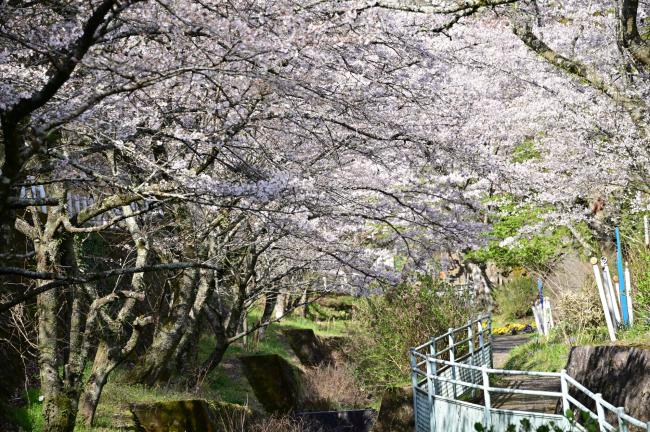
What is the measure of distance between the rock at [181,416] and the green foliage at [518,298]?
18.9 m

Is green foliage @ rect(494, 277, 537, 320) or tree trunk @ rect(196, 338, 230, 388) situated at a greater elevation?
green foliage @ rect(494, 277, 537, 320)

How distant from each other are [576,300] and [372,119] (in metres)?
9.23

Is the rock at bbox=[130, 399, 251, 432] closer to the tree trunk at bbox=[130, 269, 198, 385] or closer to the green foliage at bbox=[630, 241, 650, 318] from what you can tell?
the tree trunk at bbox=[130, 269, 198, 385]

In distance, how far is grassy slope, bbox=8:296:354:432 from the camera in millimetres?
10031

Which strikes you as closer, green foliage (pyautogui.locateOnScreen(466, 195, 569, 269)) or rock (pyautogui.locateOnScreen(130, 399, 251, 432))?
rock (pyautogui.locateOnScreen(130, 399, 251, 432))

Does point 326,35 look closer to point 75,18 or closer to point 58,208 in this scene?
point 75,18

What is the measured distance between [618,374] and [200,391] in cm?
737

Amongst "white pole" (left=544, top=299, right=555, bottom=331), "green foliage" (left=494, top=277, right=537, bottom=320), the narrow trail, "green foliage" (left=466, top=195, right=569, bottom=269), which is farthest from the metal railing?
"green foliage" (left=494, top=277, right=537, bottom=320)

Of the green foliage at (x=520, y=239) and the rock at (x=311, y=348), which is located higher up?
the green foliage at (x=520, y=239)

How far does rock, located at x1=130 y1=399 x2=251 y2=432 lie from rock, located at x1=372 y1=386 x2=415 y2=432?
11.0 ft

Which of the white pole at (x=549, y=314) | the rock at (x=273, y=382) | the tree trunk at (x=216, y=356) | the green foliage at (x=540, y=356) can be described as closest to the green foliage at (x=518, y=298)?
the green foliage at (x=540, y=356)

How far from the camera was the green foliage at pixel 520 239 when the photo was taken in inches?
901

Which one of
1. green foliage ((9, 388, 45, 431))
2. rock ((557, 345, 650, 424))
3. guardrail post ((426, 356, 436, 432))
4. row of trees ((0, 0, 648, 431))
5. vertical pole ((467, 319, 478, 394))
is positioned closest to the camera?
row of trees ((0, 0, 648, 431))

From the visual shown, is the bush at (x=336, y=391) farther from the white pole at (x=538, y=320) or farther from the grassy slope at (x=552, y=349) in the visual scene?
the white pole at (x=538, y=320)
